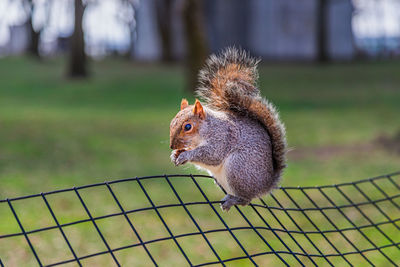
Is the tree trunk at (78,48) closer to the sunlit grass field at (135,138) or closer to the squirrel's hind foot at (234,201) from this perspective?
the sunlit grass field at (135,138)

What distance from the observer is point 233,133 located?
65.7 inches

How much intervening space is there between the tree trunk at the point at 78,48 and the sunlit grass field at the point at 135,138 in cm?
34

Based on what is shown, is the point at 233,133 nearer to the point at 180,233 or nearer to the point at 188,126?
the point at 188,126

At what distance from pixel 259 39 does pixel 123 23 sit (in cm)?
1095

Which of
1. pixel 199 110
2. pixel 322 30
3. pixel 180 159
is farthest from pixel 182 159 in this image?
pixel 322 30

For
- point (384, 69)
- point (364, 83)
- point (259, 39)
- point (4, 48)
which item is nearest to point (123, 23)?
point (4, 48)

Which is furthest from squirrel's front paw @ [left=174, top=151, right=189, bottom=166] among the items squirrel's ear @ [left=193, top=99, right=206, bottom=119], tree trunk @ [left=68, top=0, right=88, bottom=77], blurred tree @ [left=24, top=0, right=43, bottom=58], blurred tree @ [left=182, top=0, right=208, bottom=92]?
blurred tree @ [left=24, top=0, right=43, bottom=58]

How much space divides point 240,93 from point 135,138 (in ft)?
20.2

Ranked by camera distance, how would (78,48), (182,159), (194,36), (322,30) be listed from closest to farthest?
(182,159)
(194,36)
(78,48)
(322,30)

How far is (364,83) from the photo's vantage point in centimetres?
1432

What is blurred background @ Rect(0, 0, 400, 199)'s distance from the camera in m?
6.34

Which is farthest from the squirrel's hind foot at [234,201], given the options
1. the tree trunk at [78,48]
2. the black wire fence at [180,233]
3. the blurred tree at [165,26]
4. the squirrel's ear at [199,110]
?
the blurred tree at [165,26]

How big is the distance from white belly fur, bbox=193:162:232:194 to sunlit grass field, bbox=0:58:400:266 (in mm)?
106

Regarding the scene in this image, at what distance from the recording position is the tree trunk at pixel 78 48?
14.2 m
